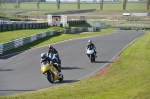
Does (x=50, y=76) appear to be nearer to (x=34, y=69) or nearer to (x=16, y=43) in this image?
(x=34, y=69)

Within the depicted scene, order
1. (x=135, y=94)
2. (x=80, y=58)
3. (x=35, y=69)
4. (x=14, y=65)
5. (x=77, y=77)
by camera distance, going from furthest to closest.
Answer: (x=80, y=58)
(x=14, y=65)
(x=35, y=69)
(x=77, y=77)
(x=135, y=94)

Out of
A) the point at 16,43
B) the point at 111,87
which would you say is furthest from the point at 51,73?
the point at 16,43

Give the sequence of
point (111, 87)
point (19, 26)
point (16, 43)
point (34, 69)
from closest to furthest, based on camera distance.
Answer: point (111, 87) → point (34, 69) → point (16, 43) → point (19, 26)

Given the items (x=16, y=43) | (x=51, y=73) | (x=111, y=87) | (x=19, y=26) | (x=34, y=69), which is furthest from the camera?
(x=19, y=26)

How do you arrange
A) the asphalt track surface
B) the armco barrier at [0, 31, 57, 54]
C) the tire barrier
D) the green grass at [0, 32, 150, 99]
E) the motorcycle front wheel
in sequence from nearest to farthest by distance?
the green grass at [0, 32, 150, 99]
the asphalt track surface
the motorcycle front wheel
the armco barrier at [0, 31, 57, 54]
the tire barrier

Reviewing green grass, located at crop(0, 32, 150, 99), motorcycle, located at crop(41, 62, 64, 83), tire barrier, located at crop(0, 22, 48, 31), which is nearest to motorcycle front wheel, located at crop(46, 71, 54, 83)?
motorcycle, located at crop(41, 62, 64, 83)

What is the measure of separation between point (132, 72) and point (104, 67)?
11.9 ft

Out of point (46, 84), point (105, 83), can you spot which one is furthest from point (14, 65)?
point (105, 83)

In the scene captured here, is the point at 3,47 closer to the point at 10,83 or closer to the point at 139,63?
the point at 139,63

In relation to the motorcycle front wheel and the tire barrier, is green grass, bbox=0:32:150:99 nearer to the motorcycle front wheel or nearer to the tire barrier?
the motorcycle front wheel

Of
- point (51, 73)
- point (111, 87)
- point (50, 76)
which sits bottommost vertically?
point (111, 87)

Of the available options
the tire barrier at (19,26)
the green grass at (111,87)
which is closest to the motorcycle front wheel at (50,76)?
the green grass at (111,87)

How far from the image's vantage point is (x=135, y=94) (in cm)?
1620

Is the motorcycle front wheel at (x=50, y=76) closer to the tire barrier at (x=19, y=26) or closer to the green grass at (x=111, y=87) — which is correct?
the green grass at (x=111, y=87)
